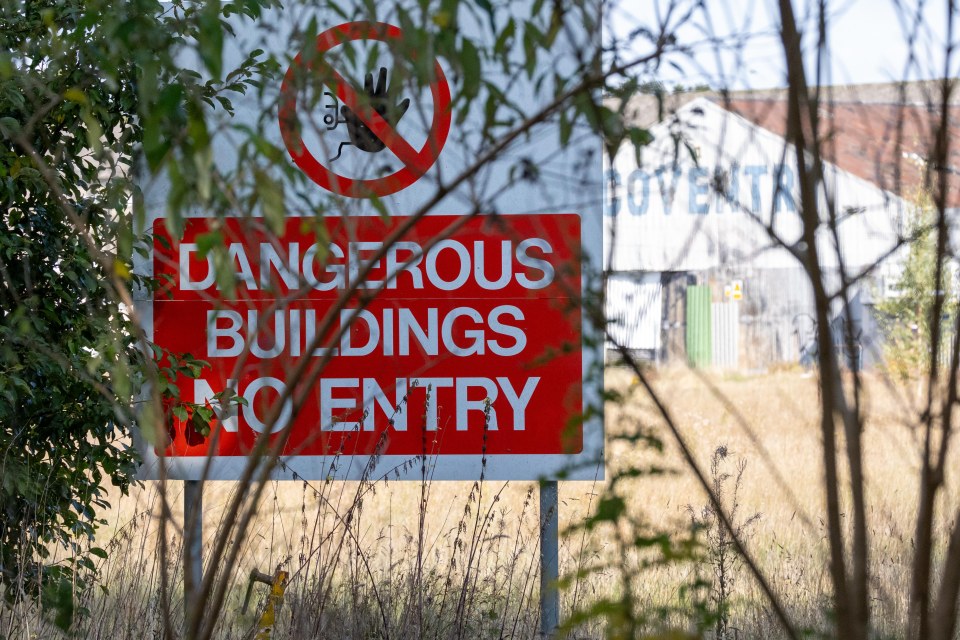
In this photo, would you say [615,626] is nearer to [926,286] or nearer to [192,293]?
[926,286]

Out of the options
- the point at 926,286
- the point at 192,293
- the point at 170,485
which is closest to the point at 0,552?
the point at 192,293

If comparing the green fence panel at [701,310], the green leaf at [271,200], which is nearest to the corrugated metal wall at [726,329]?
the green fence panel at [701,310]

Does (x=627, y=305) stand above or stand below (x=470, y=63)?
below

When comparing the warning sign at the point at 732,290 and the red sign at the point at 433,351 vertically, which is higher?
the warning sign at the point at 732,290

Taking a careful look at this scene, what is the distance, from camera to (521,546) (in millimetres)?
5387

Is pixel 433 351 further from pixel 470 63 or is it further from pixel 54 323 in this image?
pixel 470 63

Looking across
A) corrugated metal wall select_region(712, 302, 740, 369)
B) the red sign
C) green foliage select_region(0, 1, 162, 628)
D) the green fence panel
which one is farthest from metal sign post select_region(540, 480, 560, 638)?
corrugated metal wall select_region(712, 302, 740, 369)

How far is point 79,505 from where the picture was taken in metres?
4.31

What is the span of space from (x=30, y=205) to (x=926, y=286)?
3374 millimetres

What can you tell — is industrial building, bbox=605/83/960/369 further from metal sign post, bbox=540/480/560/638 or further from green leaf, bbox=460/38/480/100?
metal sign post, bbox=540/480/560/638

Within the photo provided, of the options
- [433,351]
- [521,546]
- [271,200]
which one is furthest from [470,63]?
[521,546]

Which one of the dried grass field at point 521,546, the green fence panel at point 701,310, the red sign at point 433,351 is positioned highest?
the green fence panel at point 701,310

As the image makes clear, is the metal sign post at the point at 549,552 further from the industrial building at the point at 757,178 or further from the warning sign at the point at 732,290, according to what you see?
the warning sign at the point at 732,290

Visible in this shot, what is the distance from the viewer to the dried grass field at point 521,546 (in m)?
2.50
